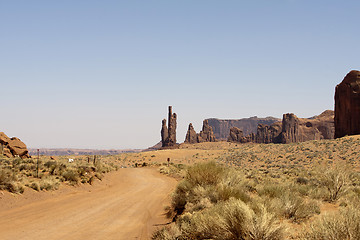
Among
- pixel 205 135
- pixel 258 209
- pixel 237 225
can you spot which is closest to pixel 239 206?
pixel 237 225

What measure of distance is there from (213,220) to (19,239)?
21.0ft

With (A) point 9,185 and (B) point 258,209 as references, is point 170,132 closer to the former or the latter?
(A) point 9,185

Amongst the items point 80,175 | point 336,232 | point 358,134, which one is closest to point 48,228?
point 336,232

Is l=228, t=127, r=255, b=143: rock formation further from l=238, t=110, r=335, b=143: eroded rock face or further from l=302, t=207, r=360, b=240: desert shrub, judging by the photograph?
l=302, t=207, r=360, b=240: desert shrub

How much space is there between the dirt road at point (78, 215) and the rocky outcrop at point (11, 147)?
62.7ft

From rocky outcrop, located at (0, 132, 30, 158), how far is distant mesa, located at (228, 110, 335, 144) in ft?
353

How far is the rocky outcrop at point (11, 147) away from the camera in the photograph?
112 ft

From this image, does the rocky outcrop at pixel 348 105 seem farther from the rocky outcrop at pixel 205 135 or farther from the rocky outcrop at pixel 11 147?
→ the rocky outcrop at pixel 205 135

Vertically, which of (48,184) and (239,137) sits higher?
(239,137)

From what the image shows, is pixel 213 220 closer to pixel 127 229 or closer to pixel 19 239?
pixel 127 229

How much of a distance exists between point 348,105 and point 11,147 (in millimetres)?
68844

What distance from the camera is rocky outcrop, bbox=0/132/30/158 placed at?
34031 mm

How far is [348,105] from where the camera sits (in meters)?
68.8

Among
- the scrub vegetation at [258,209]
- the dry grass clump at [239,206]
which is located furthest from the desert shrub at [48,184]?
the dry grass clump at [239,206]
